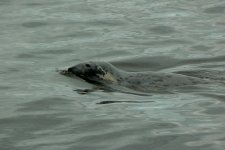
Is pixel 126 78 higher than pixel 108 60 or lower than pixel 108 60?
lower

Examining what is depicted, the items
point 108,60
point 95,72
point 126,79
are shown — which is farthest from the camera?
point 108,60

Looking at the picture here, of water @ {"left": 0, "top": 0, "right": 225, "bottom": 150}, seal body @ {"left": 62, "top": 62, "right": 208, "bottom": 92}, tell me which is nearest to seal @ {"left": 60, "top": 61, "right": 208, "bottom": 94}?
seal body @ {"left": 62, "top": 62, "right": 208, "bottom": 92}

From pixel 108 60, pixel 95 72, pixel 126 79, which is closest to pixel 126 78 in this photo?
pixel 126 79

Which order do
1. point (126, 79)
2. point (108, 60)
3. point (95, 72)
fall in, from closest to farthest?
point (126, 79)
point (95, 72)
point (108, 60)

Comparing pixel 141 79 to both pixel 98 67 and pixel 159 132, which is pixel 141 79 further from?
pixel 159 132

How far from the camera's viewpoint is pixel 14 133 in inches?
322

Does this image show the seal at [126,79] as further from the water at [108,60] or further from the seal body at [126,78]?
the water at [108,60]

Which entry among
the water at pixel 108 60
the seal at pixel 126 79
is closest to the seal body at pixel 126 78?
the seal at pixel 126 79

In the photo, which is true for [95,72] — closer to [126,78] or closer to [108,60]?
[126,78]

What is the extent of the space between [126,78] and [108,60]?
197cm

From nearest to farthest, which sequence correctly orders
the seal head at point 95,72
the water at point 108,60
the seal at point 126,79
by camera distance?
the water at point 108,60, the seal at point 126,79, the seal head at point 95,72

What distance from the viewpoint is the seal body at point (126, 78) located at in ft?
35.5

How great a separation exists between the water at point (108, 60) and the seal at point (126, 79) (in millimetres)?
327

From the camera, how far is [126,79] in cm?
1124
